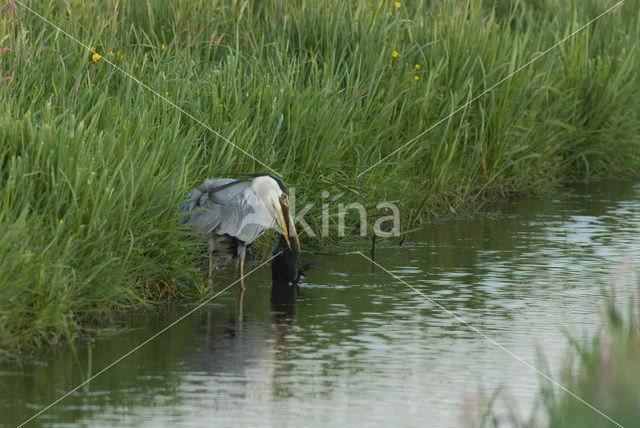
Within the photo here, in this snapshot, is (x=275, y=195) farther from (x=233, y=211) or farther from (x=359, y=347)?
(x=359, y=347)

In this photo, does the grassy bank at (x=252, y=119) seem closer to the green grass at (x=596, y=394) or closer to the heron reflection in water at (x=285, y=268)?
the heron reflection in water at (x=285, y=268)

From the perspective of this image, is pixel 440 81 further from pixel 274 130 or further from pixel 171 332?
pixel 171 332

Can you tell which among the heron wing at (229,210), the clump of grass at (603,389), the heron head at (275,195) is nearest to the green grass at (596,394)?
the clump of grass at (603,389)

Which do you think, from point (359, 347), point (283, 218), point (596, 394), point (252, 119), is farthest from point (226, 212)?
point (596, 394)

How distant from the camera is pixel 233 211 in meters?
8.08

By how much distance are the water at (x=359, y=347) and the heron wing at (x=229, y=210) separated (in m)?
0.45

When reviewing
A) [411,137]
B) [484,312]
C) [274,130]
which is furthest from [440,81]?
[484,312]

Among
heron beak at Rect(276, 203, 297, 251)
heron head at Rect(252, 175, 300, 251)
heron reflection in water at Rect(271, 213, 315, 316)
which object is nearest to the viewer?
heron head at Rect(252, 175, 300, 251)

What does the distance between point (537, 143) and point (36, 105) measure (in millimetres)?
5258

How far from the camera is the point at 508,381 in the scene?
632cm

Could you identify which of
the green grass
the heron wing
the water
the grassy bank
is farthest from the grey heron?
the green grass

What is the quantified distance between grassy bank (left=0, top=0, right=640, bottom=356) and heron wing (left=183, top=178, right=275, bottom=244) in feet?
0.55

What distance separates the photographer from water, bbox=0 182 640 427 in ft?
19.2

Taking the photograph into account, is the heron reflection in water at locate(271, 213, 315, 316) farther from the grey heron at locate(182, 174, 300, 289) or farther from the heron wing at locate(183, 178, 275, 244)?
the heron wing at locate(183, 178, 275, 244)
